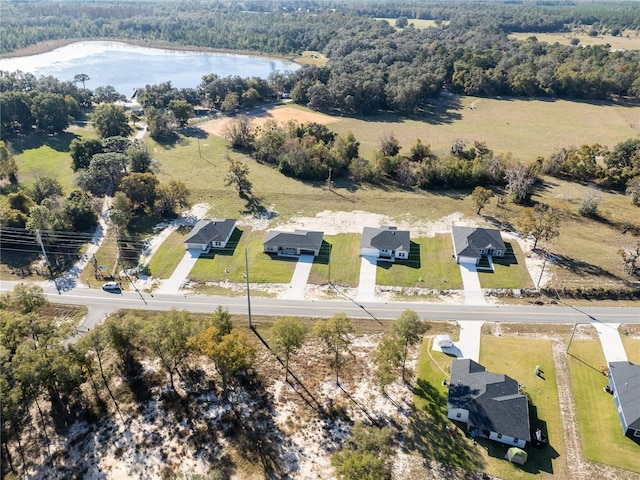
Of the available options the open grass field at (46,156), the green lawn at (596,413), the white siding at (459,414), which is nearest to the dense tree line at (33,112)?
the open grass field at (46,156)

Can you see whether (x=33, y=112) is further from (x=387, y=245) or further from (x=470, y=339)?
(x=470, y=339)

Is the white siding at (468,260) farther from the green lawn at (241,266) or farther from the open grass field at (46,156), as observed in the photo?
the open grass field at (46,156)

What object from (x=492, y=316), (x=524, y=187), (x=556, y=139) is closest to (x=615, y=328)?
(x=492, y=316)

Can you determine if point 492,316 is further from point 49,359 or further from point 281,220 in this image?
point 49,359

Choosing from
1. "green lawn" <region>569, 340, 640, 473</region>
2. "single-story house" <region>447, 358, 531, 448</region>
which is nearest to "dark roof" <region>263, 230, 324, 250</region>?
"single-story house" <region>447, 358, 531, 448</region>

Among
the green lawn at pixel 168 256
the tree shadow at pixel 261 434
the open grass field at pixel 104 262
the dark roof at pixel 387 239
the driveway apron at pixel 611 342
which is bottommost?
the tree shadow at pixel 261 434
